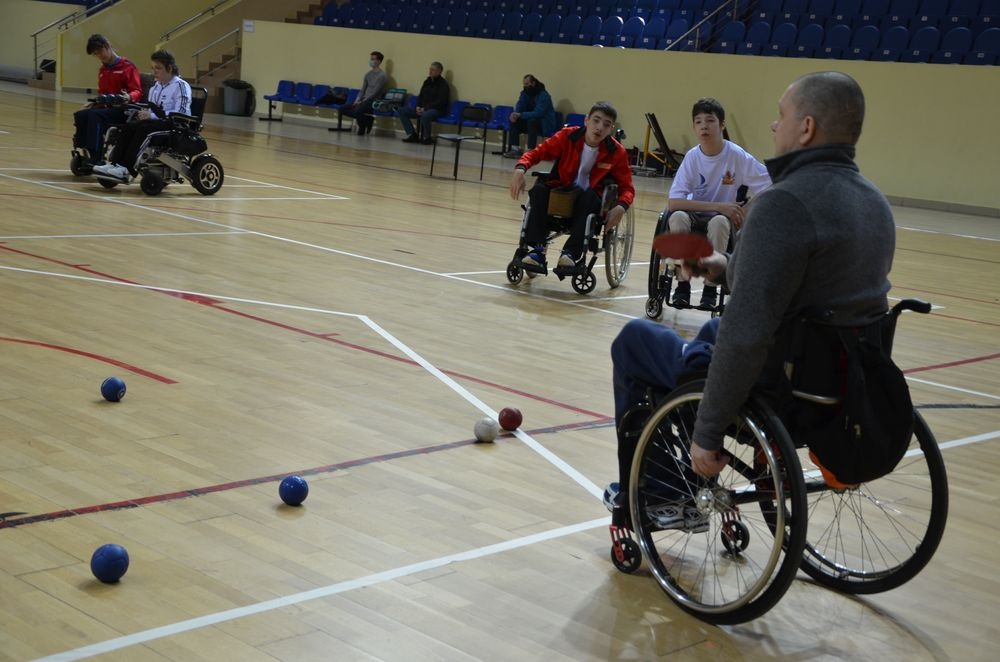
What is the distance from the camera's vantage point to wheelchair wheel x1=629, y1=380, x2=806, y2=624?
2.45m

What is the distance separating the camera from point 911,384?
553 centimetres

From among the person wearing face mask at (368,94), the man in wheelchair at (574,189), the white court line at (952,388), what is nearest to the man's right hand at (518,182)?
the man in wheelchair at (574,189)

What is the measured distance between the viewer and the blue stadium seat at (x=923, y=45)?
52.5 feet

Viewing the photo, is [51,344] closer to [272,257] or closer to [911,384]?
[272,257]

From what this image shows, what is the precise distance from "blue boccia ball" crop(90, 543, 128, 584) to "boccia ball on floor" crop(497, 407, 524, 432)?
1.74m

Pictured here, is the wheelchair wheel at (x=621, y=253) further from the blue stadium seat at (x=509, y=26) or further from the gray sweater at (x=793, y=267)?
the blue stadium seat at (x=509, y=26)

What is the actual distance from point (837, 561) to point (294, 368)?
2396 mm

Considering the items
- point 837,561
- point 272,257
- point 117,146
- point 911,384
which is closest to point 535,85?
point 117,146

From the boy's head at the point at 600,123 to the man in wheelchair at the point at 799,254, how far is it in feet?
14.7

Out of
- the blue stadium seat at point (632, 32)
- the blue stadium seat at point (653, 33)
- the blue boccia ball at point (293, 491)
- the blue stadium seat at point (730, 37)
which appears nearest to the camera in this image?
the blue boccia ball at point (293, 491)

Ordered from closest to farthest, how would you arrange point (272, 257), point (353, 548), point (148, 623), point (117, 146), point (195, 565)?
point (148, 623) → point (195, 565) → point (353, 548) → point (272, 257) → point (117, 146)

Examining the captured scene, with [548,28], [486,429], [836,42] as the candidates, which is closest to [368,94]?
[548,28]

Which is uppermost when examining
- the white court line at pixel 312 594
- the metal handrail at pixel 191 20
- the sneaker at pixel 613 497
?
the metal handrail at pixel 191 20

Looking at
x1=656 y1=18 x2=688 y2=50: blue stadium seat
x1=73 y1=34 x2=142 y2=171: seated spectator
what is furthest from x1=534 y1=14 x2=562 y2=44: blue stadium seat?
x1=73 y1=34 x2=142 y2=171: seated spectator
